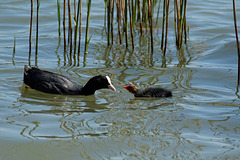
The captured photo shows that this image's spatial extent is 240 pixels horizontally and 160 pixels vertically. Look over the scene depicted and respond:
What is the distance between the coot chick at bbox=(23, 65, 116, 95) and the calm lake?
12 centimetres

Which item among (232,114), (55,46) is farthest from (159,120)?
(55,46)

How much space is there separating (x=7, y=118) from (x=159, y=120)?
1.84 metres

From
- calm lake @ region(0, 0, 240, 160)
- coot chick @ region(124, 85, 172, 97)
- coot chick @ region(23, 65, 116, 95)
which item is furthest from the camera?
coot chick @ region(23, 65, 116, 95)

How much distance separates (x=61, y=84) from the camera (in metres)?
6.91

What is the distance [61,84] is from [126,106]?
128 cm

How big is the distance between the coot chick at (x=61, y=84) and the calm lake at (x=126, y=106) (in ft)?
0.40

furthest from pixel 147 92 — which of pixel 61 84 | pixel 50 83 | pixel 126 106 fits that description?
pixel 50 83

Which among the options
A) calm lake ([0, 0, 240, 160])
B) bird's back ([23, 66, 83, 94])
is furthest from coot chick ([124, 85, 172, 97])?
bird's back ([23, 66, 83, 94])

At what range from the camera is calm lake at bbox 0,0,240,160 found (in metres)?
4.64

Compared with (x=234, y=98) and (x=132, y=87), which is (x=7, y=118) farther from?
(x=234, y=98)

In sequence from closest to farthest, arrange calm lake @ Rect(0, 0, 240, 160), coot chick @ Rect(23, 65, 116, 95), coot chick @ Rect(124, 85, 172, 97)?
calm lake @ Rect(0, 0, 240, 160) → coot chick @ Rect(124, 85, 172, 97) → coot chick @ Rect(23, 65, 116, 95)

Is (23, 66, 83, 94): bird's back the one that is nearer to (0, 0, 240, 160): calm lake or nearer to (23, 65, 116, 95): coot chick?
(23, 65, 116, 95): coot chick

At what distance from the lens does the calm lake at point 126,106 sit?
464 cm

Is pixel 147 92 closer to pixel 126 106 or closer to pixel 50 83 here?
pixel 126 106
